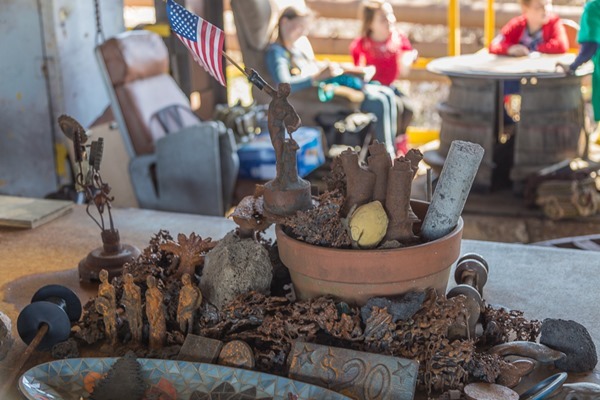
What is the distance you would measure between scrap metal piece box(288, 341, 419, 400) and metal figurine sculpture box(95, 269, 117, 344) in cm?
44

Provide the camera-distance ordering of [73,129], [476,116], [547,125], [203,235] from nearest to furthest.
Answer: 1. [73,129]
2. [203,235]
3. [547,125]
4. [476,116]

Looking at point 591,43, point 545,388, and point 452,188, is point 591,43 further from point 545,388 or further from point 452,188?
point 545,388

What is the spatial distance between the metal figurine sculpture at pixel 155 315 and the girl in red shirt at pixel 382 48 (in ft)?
13.8

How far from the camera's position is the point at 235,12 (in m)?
5.17

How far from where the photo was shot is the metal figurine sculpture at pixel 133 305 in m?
1.78

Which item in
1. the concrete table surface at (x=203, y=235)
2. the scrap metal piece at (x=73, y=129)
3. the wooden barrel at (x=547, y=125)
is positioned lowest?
the wooden barrel at (x=547, y=125)

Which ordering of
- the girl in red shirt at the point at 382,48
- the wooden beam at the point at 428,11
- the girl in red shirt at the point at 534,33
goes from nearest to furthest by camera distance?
the girl in red shirt at the point at 534,33
the girl in red shirt at the point at 382,48
the wooden beam at the point at 428,11

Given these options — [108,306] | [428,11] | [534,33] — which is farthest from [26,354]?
[428,11]

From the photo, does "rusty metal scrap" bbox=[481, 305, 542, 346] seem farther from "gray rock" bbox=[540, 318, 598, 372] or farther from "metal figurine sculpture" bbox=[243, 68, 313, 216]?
"metal figurine sculpture" bbox=[243, 68, 313, 216]

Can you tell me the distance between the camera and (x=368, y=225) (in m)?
1.64

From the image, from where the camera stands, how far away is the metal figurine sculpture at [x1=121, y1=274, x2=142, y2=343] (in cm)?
178

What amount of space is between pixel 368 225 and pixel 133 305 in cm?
56

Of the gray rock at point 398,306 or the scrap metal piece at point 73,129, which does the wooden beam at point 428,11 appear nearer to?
the scrap metal piece at point 73,129

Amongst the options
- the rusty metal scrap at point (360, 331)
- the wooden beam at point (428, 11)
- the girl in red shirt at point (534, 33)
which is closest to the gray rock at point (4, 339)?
the rusty metal scrap at point (360, 331)
